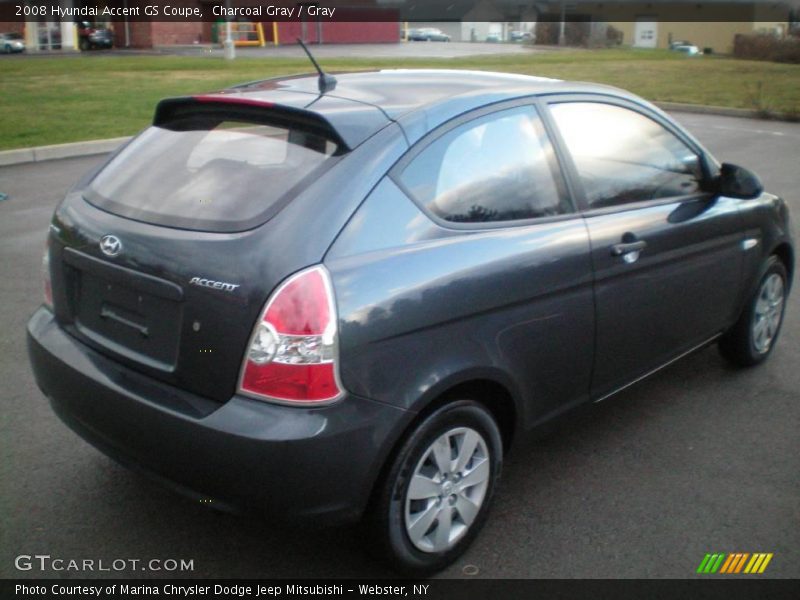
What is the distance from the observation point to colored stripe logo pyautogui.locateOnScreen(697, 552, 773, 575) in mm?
3246

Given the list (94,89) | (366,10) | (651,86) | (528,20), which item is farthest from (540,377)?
(528,20)

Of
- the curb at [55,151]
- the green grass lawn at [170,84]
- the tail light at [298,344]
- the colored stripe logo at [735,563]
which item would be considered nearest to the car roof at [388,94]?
the tail light at [298,344]

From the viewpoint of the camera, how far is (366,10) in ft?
197

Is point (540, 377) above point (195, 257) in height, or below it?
below

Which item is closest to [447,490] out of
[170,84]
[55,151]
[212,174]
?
[212,174]

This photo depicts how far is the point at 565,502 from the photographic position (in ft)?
12.0

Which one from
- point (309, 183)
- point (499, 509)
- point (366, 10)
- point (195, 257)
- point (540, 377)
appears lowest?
point (499, 509)

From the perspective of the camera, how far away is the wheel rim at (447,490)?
3.04m

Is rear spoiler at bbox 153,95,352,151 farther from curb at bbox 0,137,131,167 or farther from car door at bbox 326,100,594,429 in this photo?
curb at bbox 0,137,131,167

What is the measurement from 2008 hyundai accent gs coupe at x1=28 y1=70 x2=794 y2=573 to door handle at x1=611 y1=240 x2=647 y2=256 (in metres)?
0.01

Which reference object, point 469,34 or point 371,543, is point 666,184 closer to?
point 371,543

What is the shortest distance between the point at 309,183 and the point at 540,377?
1.19 metres

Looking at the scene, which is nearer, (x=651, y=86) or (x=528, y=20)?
(x=651, y=86)

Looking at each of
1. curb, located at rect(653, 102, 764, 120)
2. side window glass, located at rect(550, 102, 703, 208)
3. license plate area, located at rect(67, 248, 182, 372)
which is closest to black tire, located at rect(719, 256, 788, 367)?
side window glass, located at rect(550, 102, 703, 208)
